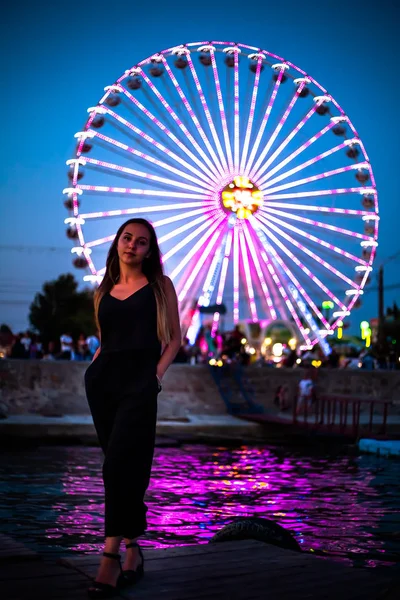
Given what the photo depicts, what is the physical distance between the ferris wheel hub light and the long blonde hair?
24413 mm

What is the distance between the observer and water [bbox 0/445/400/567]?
278 inches

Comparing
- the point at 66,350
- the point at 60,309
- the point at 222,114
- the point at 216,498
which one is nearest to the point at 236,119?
the point at 222,114

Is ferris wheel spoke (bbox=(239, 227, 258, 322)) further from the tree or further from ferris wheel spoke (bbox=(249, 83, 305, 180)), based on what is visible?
the tree

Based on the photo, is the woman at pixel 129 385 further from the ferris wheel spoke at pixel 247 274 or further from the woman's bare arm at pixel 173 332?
the ferris wheel spoke at pixel 247 274

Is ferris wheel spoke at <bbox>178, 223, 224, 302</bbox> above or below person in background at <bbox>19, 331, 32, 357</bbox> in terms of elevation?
above

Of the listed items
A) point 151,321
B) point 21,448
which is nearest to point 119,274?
point 151,321

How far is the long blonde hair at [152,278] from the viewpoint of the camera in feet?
15.7

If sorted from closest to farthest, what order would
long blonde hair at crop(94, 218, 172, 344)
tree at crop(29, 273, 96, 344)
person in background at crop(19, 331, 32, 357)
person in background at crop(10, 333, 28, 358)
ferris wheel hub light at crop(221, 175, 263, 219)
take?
long blonde hair at crop(94, 218, 172, 344) → person in background at crop(10, 333, 28, 358) → person in background at crop(19, 331, 32, 357) → ferris wheel hub light at crop(221, 175, 263, 219) → tree at crop(29, 273, 96, 344)

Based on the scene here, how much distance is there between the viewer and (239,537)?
17.7 feet

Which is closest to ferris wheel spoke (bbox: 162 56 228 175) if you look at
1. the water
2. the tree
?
the water

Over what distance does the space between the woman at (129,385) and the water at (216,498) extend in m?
2.00

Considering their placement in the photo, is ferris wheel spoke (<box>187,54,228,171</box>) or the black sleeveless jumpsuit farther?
ferris wheel spoke (<box>187,54,228,171</box>)

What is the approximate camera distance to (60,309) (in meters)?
87.8

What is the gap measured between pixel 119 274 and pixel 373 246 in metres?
26.5
